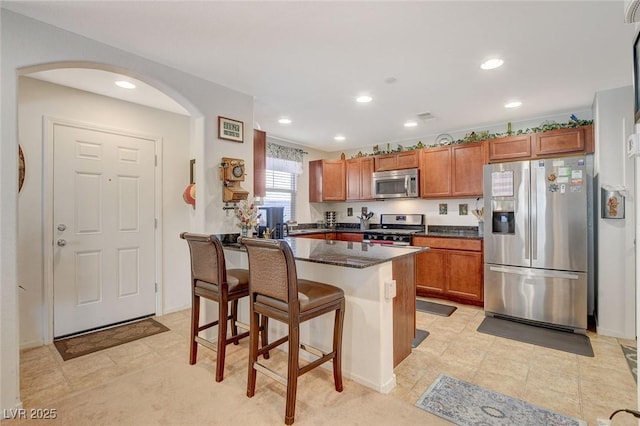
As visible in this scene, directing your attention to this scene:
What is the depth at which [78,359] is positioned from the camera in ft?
8.47

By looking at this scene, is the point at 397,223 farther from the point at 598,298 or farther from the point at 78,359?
the point at 78,359

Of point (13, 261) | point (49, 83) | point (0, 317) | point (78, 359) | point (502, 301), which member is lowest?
point (78, 359)

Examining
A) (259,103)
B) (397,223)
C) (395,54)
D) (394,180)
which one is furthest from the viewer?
Result: (397,223)

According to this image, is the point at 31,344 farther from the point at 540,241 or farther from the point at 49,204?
the point at 540,241

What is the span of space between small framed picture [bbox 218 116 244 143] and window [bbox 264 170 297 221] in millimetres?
2033

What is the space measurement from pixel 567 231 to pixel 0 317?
15.3 ft

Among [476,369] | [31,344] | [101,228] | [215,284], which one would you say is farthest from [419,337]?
[31,344]

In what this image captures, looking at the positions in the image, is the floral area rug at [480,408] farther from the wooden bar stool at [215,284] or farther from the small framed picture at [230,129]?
the small framed picture at [230,129]

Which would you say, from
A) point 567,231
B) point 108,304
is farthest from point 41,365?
point 567,231

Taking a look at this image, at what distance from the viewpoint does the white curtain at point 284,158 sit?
509 cm

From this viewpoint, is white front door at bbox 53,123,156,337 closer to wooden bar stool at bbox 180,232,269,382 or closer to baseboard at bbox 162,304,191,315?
baseboard at bbox 162,304,191,315

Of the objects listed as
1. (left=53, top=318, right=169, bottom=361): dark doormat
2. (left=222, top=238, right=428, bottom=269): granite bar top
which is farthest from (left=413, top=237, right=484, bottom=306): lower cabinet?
(left=53, top=318, right=169, bottom=361): dark doormat

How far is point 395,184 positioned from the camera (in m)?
4.94

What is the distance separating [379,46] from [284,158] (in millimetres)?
3187
